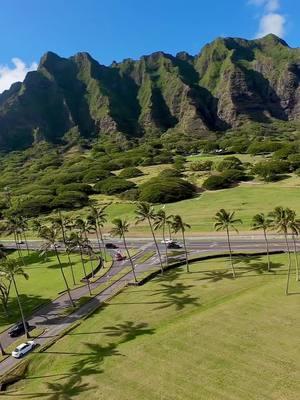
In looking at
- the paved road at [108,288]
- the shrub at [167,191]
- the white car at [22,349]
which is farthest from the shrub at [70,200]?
the white car at [22,349]

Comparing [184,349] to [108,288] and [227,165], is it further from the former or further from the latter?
[227,165]

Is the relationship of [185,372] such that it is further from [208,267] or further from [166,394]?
[208,267]

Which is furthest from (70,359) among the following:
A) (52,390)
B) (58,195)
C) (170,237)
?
(58,195)

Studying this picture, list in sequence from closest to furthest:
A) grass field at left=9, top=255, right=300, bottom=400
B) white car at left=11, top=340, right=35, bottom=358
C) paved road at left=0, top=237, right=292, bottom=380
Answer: grass field at left=9, top=255, right=300, bottom=400, white car at left=11, top=340, right=35, bottom=358, paved road at left=0, top=237, right=292, bottom=380

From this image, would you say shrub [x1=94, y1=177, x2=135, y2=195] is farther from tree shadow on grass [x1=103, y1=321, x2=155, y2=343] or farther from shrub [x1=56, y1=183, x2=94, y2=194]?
tree shadow on grass [x1=103, y1=321, x2=155, y2=343]

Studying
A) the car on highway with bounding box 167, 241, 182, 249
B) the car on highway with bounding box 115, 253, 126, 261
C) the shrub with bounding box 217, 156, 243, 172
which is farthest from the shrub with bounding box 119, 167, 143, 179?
the car on highway with bounding box 115, 253, 126, 261

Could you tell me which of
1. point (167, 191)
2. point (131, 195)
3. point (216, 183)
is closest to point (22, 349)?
point (167, 191)
